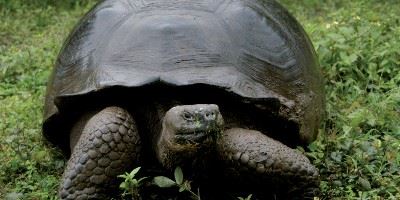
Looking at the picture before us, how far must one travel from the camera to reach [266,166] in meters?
3.58

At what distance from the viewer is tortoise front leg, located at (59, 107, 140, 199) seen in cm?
361

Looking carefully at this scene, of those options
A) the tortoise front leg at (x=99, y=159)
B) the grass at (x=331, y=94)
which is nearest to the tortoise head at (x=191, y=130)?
the tortoise front leg at (x=99, y=159)

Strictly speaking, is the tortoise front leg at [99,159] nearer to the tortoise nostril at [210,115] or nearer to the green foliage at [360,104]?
the tortoise nostril at [210,115]

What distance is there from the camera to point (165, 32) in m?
3.92

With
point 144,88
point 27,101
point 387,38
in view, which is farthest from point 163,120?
point 387,38

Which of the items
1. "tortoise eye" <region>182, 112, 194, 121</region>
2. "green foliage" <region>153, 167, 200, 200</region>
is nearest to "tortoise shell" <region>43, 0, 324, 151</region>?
"tortoise eye" <region>182, 112, 194, 121</region>

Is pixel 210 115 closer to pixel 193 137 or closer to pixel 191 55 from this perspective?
pixel 193 137

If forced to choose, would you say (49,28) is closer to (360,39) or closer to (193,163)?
(360,39)

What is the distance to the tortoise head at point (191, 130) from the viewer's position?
330cm

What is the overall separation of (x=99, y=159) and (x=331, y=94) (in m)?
2.16

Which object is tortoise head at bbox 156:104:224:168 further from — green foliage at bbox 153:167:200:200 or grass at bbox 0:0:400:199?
grass at bbox 0:0:400:199

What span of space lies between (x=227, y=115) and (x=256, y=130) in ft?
0.62

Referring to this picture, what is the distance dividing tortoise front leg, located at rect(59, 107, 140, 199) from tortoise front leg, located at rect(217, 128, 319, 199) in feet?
1.56

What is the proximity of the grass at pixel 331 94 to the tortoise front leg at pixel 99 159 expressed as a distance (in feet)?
0.93
